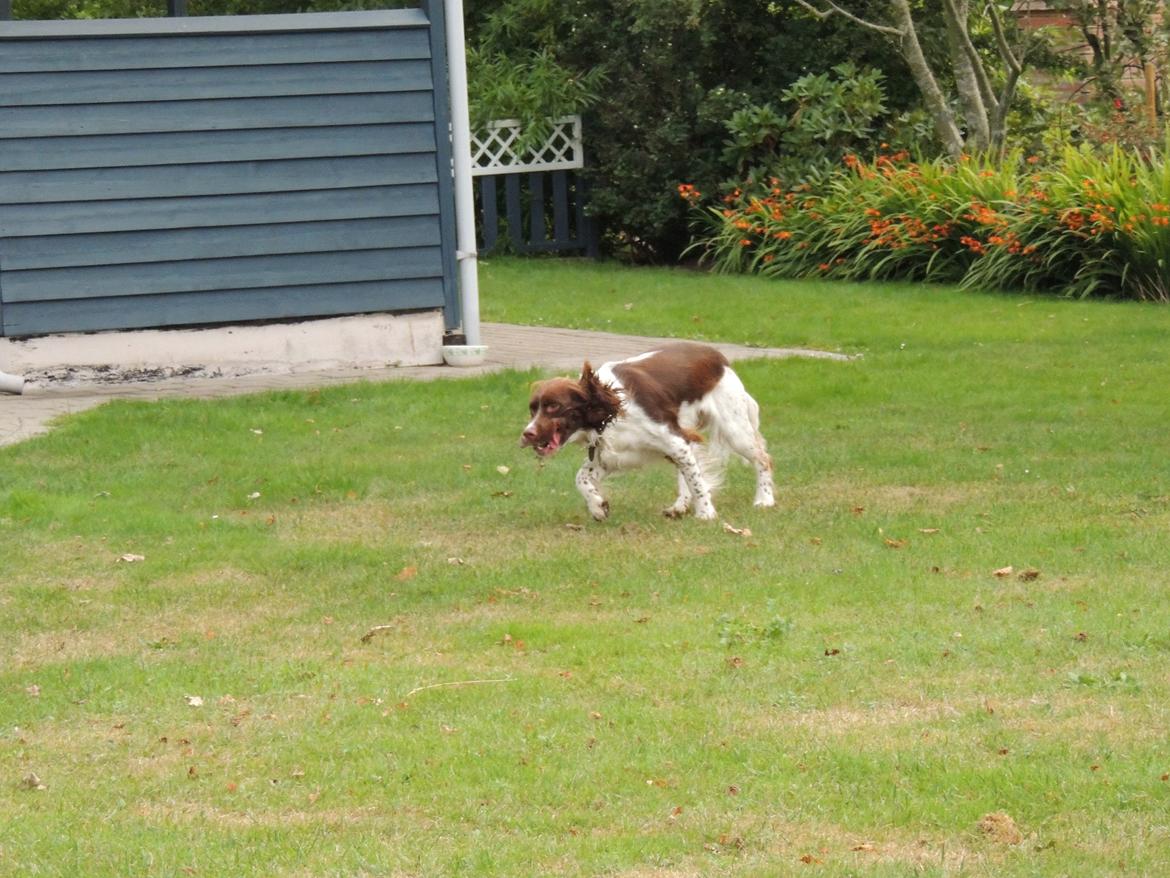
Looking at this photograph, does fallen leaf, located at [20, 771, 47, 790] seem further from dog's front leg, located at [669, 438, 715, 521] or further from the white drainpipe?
the white drainpipe

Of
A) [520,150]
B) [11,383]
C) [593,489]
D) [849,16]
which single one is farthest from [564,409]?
[520,150]

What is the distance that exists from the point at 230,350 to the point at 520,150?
9320 millimetres

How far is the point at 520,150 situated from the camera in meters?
20.7

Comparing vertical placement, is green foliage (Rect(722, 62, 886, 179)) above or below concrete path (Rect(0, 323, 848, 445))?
above

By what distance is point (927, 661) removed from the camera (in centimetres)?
533

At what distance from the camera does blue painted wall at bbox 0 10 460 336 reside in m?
11.4

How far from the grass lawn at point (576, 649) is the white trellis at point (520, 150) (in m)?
10.6

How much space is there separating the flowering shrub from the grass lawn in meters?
4.85

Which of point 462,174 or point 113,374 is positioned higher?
point 462,174

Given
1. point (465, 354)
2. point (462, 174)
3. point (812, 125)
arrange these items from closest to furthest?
point (465, 354)
point (462, 174)
point (812, 125)

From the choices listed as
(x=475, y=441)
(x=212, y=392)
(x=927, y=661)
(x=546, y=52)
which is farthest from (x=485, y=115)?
(x=927, y=661)

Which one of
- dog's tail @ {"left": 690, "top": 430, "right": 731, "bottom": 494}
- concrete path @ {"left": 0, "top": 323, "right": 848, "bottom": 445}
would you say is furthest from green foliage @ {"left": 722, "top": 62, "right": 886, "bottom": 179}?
dog's tail @ {"left": 690, "top": 430, "right": 731, "bottom": 494}

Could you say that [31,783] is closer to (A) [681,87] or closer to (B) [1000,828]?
(B) [1000,828]

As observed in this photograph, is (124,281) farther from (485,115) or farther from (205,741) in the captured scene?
(485,115)
